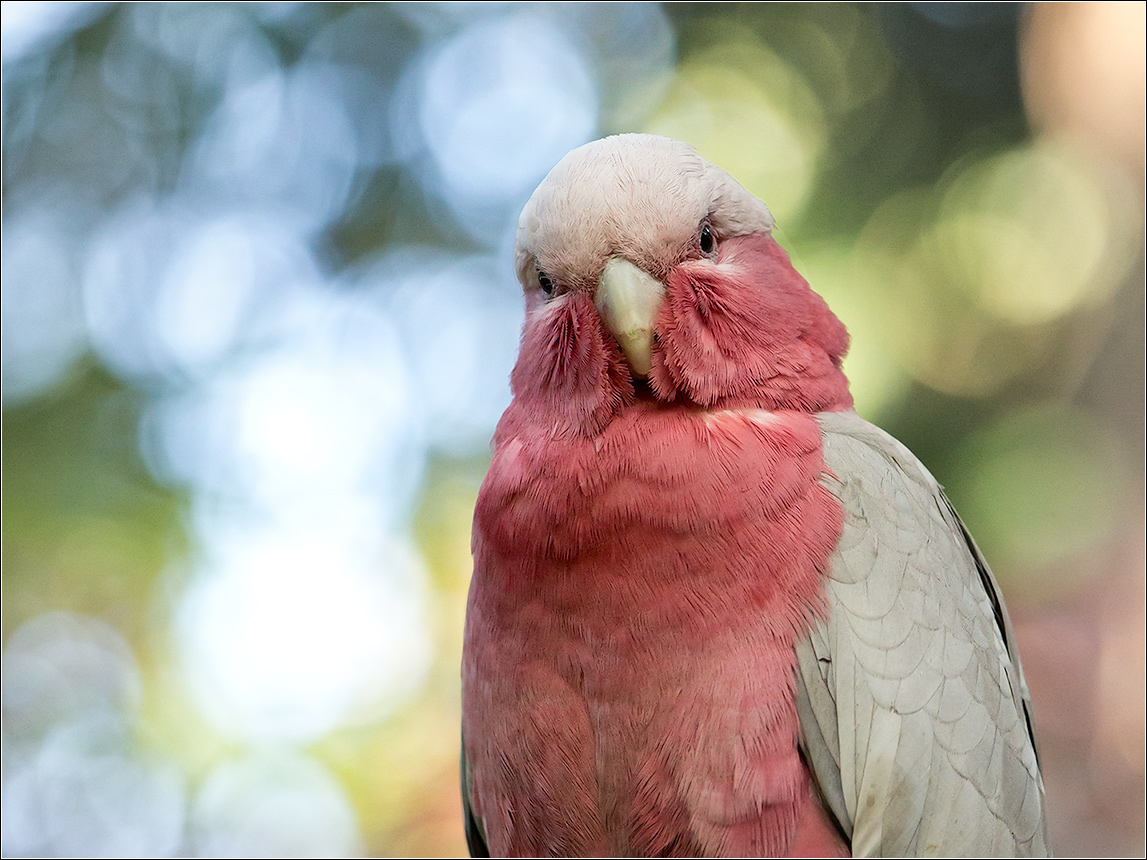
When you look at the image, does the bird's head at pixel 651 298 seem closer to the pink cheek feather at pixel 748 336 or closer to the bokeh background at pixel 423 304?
the pink cheek feather at pixel 748 336

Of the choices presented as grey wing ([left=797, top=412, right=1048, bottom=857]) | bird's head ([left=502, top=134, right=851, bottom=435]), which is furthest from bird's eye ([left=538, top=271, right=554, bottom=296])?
grey wing ([left=797, top=412, right=1048, bottom=857])

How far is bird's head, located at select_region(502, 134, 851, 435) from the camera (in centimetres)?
100

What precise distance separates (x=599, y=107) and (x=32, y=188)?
6.06 ft

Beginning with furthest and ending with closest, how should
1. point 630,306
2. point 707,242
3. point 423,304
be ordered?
1. point 423,304
2. point 707,242
3. point 630,306

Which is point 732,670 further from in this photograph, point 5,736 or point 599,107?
point 5,736

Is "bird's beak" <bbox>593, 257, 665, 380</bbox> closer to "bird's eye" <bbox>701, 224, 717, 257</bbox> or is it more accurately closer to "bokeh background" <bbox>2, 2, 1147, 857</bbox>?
"bird's eye" <bbox>701, 224, 717, 257</bbox>

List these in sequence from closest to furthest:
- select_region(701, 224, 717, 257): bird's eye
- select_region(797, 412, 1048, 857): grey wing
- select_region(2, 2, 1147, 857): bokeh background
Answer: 1. select_region(797, 412, 1048, 857): grey wing
2. select_region(701, 224, 717, 257): bird's eye
3. select_region(2, 2, 1147, 857): bokeh background

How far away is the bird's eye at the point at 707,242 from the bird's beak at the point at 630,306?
0.11 metres

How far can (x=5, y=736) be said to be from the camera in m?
2.63

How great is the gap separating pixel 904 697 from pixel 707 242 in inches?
24.3

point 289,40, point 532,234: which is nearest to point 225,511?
point 289,40

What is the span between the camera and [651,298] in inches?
39.3

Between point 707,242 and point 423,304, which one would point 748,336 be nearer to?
point 707,242

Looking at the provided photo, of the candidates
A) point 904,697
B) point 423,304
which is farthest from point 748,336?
point 423,304
